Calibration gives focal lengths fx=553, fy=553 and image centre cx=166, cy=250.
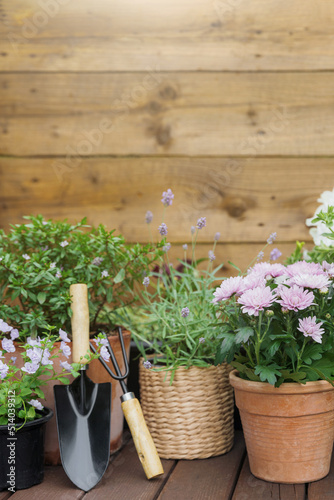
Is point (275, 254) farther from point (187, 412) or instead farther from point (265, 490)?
point (265, 490)

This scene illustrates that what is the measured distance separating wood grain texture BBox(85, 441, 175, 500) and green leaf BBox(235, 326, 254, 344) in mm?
340

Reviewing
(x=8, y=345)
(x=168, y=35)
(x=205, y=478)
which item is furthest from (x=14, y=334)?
(x=168, y=35)

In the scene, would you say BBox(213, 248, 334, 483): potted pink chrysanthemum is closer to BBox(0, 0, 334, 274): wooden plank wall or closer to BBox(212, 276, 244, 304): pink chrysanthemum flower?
BBox(212, 276, 244, 304): pink chrysanthemum flower

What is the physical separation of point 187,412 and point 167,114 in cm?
97

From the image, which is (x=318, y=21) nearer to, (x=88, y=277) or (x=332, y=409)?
(x=88, y=277)

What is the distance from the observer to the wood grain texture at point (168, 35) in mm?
1748

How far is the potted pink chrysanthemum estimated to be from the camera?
1.01 m

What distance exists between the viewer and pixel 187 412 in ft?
3.99

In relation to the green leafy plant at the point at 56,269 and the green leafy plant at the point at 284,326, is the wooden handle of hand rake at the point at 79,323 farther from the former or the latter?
the green leafy plant at the point at 284,326

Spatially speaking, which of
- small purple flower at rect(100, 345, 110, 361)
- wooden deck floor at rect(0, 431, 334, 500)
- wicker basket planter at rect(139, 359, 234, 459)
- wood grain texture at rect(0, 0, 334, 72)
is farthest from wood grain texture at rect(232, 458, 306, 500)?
wood grain texture at rect(0, 0, 334, 72)

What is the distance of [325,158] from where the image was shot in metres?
1.75

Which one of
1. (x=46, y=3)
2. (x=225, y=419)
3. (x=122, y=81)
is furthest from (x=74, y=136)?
(x=225, y=419)

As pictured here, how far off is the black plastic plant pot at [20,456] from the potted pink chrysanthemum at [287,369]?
0.39 m

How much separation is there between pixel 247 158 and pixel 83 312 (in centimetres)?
83
